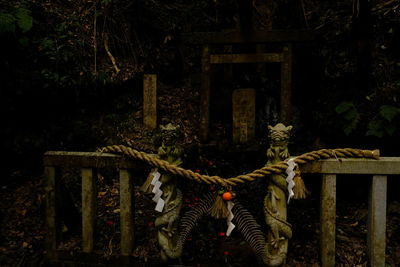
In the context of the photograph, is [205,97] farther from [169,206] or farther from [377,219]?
[377,219]

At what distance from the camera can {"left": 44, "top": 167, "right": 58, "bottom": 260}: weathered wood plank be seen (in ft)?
9.47

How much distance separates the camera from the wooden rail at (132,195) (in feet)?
8.02

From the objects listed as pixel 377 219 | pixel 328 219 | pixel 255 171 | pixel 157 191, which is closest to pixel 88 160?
pixel 157 191

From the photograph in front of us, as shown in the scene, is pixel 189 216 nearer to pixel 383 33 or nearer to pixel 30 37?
pixel 30 37

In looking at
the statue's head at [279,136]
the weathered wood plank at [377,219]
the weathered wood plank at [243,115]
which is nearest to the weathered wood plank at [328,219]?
the weathered wood plank at [377,219]

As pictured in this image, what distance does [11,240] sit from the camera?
332cm

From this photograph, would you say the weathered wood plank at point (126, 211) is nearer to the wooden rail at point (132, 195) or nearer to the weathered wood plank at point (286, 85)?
the wooden rail at point (132, 195)

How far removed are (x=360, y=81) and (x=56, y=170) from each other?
14.3ft

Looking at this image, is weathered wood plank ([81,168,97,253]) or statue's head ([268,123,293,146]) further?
weathered wood plank ([81,168,97,253])

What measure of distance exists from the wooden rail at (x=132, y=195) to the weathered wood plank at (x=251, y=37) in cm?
273

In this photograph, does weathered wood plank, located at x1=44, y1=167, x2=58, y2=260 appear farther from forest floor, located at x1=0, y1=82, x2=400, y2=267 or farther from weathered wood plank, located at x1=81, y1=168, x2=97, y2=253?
weathered wood plank, located at x1=81, y1=168, x2=97, y2=253

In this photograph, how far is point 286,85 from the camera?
467cm

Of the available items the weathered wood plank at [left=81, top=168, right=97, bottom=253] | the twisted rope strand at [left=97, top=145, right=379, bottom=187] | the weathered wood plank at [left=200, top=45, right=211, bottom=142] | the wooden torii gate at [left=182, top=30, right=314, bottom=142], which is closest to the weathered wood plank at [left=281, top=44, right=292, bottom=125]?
the wooden torii gate at [left=182, top=30, right=314, bottom=142]

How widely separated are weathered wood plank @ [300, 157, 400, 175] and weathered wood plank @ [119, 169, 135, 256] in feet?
5.26
